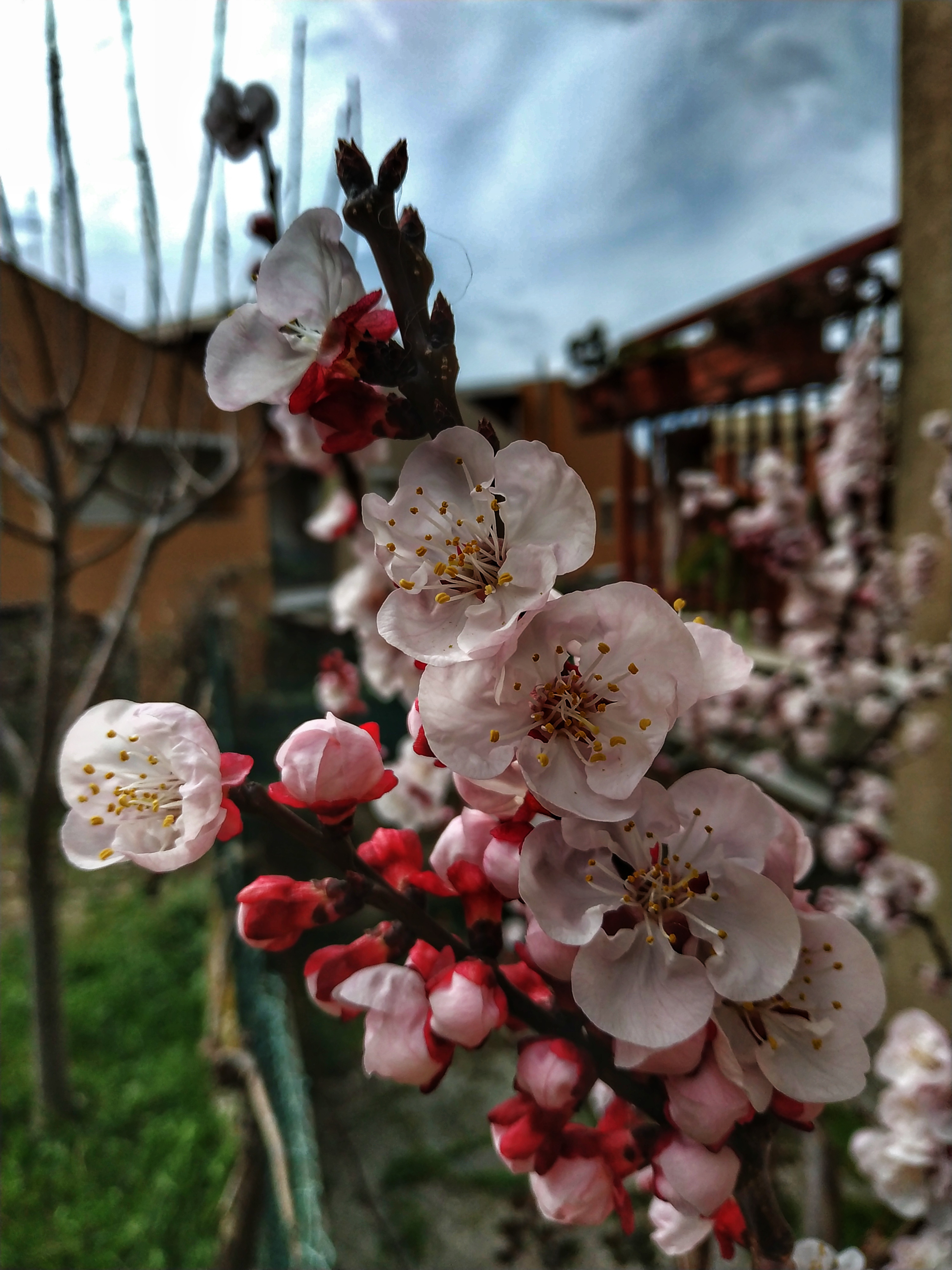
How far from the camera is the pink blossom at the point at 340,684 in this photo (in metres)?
0.61

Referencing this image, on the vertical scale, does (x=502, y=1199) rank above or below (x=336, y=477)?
below

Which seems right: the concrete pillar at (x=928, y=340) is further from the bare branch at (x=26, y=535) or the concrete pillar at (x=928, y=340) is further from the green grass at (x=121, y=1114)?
the bare branch at (x=26, y=535)

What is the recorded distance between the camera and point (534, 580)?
1.09 feet

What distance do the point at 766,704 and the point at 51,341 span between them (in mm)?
2406

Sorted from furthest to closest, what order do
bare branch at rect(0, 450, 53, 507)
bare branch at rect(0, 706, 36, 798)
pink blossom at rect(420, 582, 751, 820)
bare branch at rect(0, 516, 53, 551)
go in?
bare branch at rect(0, 706, 36, 798)
bare branch at rect(0, 450, 53, 507)
bare branch at rect(0, 516, 53, 551)
pink blossom at rect(420, 582, 751, 820)

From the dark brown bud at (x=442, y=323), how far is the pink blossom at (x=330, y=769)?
0.66 ft

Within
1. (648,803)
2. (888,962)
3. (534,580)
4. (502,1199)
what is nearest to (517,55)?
(534,580)

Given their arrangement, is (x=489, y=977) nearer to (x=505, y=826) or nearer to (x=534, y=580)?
(x=505, y=826)

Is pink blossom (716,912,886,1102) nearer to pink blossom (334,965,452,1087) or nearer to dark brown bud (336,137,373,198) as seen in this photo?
pink blossom (334,965,452,1087)

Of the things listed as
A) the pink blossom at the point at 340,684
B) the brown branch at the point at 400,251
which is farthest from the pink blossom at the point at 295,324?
the pink blossom at the point at 340,684

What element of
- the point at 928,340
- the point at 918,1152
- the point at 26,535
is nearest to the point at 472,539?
the point at 918,1152

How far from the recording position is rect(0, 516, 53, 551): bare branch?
1.68 metres

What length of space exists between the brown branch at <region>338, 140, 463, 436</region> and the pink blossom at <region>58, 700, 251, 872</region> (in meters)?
0.22

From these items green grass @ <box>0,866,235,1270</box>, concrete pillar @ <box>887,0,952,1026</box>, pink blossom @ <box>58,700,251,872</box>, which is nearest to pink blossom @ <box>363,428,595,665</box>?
pink blossom @ <box>58,700,251,872</box>
